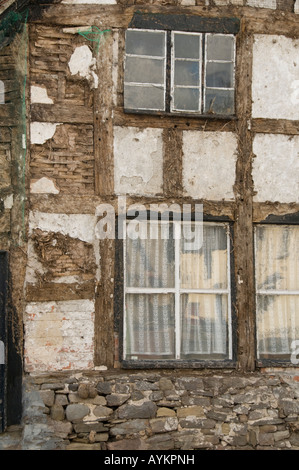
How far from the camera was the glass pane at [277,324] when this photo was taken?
798cm

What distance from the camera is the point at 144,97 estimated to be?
312 inches

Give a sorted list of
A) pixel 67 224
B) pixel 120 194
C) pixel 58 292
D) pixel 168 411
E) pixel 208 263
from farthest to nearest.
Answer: pixel 208 263 → pixel 120 194 → pixel 67 224 → pixel 58 292 → pixel 168 411

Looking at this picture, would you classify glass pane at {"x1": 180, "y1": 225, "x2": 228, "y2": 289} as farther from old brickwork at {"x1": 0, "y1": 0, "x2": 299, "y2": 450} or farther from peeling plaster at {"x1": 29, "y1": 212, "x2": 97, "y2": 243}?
peeling plaster at {"x1": 29, "y1": 212, "x2": 97, "y2": 243}

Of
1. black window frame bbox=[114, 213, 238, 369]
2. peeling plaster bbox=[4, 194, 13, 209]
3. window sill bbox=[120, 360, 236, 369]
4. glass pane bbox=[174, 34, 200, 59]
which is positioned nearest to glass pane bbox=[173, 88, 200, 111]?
glass pane bbox=[174, 34, 200, 59]

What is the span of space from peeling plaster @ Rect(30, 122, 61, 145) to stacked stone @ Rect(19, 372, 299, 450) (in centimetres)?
290

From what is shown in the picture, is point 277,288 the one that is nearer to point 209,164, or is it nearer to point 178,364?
point 178,364

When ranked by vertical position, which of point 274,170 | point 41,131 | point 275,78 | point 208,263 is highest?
point 275,78

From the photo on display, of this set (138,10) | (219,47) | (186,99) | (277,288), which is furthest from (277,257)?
(138,10)

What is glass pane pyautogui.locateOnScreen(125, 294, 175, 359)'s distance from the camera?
7703 mm

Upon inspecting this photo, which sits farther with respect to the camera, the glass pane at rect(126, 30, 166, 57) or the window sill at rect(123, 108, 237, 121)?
the glass pane at rect(126, 30, 166, 57)

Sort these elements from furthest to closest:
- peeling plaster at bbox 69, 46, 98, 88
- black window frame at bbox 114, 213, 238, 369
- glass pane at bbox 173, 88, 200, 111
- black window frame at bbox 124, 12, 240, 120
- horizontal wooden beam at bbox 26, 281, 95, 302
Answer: glass pane at bbox 173, 88, 200, 111 < black window frame at bbox 124, 12, 240, 120 < peeling plaster at bbox 69, 46, 98, 88 < black window frame at bbox 114, 213, 238, 369 < horizontal wooden beam at bbox 26, 281, 95, 302

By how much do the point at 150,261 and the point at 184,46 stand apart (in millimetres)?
2836

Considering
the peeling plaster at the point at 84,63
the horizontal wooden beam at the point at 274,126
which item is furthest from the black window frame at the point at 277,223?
the peeling plaster at the point at 84,63

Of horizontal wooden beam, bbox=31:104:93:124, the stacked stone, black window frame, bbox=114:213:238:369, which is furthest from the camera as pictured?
horizontal wooden beam, bbox=31:104:93:124
